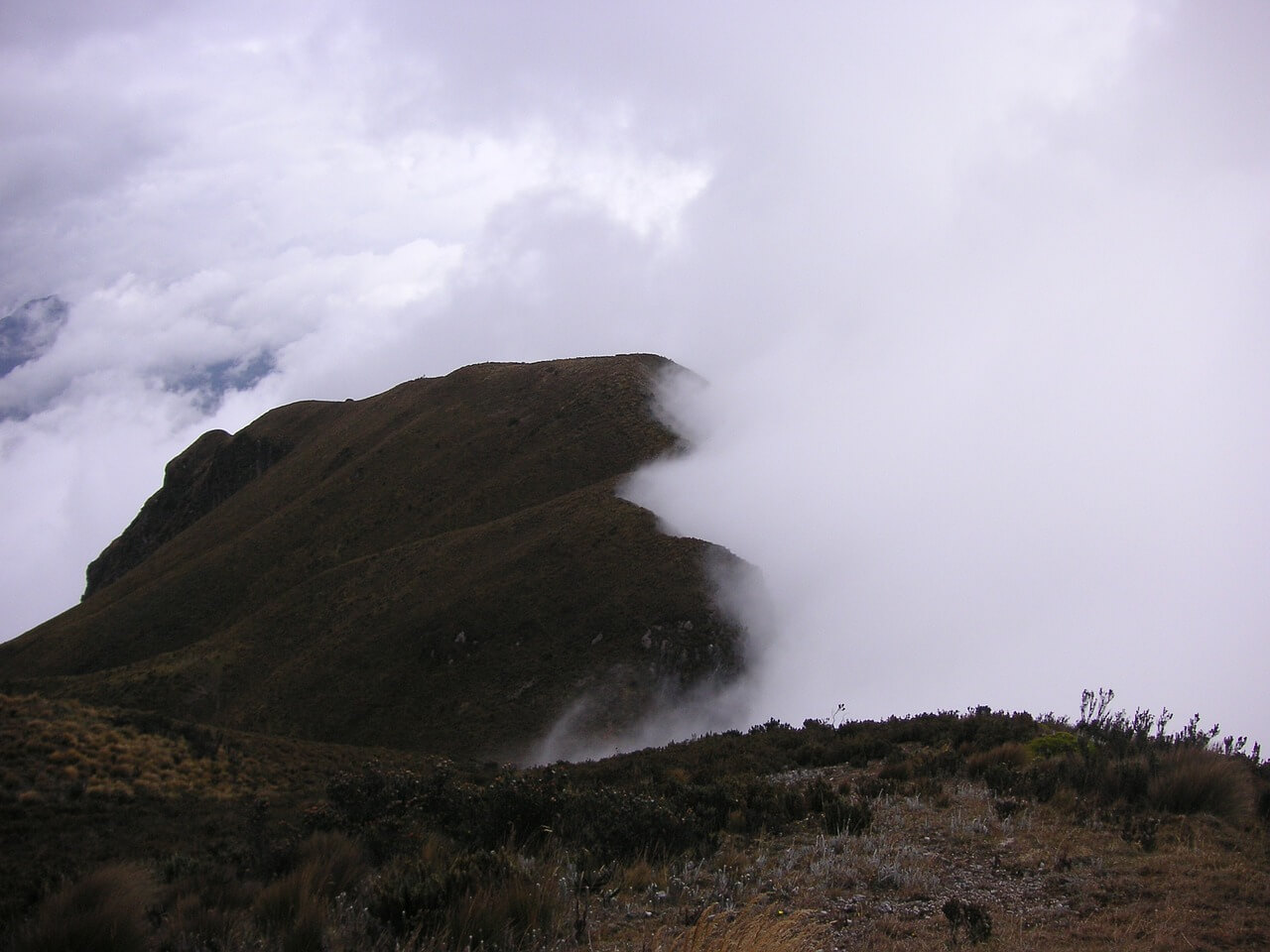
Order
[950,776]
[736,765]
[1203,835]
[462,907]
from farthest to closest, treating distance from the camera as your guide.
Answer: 1. [736,765]
2. [950,776]
3. [1203,835]
4. [462,907]

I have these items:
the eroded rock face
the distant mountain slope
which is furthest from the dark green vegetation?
the eroded rock face

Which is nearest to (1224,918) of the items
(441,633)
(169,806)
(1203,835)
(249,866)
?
(1203,835)

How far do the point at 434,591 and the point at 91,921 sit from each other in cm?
4107

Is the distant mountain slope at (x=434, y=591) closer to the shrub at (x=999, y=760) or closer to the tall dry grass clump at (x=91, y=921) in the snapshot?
the shrub at (x=999, y=760)

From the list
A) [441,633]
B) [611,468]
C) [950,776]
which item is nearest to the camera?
[950,776]

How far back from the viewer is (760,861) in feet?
25.8

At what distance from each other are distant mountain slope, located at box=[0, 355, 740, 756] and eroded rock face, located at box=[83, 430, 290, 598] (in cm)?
1461

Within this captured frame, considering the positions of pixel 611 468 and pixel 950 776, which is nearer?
pixel 950 776

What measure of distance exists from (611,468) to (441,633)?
18590mm

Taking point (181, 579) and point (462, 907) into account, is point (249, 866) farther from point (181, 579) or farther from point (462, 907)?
point (181, 579)

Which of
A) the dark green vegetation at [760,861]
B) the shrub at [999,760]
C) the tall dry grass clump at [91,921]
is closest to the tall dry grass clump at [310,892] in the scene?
the dark green vegetation at [760,861]

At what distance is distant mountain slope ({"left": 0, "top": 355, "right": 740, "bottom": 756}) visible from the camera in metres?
37.2

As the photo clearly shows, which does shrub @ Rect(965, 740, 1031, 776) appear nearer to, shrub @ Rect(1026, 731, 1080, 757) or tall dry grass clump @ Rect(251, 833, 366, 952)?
shrub @ Rect(1026, 731, 1080, 757)

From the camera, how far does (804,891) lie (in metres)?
6.87
